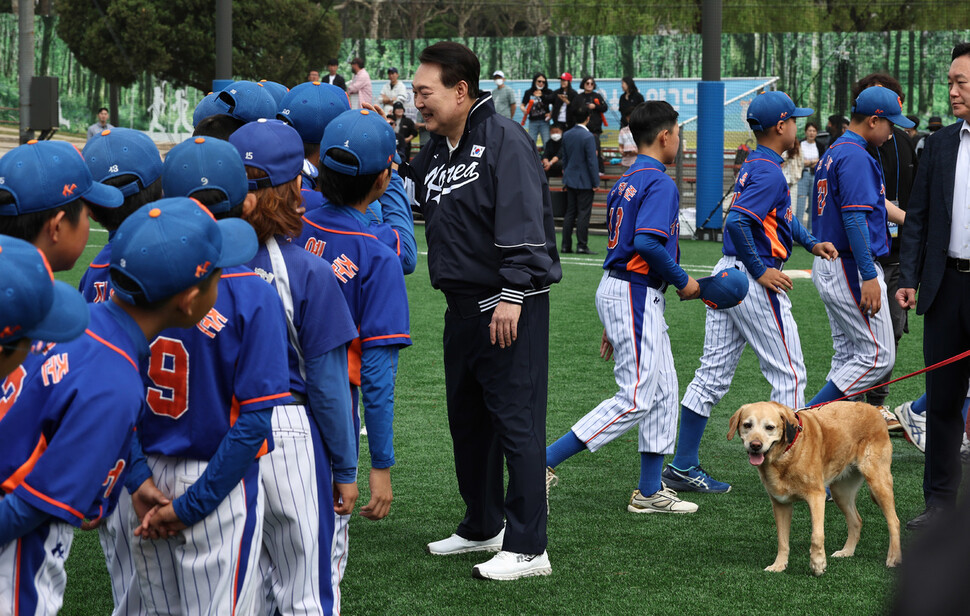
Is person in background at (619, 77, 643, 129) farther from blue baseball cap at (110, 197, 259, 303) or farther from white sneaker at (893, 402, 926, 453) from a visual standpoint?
blue baseball cap at (110, 197, 259, 303)

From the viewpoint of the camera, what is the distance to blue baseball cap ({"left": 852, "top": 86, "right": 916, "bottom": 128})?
5.96 meters

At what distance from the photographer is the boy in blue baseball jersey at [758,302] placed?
5469mm

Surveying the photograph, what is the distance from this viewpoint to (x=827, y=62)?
84.9 feet

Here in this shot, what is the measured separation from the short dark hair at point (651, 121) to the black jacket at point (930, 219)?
1.21 m

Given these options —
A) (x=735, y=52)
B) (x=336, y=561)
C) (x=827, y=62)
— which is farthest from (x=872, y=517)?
(x=735, y=52)

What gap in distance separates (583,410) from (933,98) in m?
22.0

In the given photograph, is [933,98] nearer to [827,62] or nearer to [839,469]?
[827,62]

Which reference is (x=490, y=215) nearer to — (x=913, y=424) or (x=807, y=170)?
→ (x=913, y=424)

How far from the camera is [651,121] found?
5.16 meters

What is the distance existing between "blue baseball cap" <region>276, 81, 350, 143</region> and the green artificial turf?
1881 mm

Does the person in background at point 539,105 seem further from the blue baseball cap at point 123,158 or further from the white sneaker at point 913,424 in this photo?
the blue baseball cap at point 123,158

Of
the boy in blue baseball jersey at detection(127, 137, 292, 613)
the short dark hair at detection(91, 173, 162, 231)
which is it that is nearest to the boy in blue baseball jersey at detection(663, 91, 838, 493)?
the short dark hair at detection(91, 173, 162, 231)

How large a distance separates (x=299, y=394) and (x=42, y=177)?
3.06ft

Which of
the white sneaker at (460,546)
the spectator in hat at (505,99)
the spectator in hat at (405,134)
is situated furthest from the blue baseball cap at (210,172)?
the spectator in hat at (505,99)
